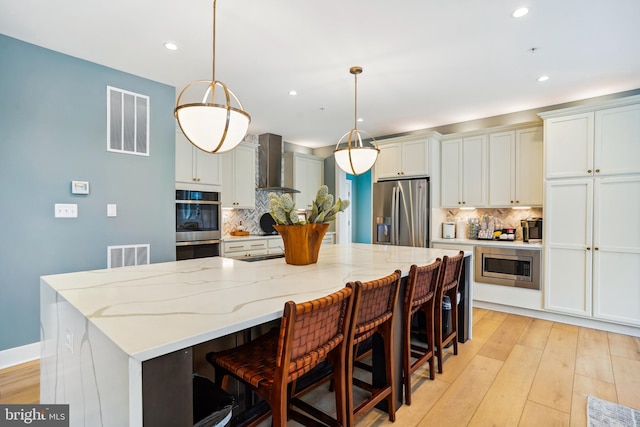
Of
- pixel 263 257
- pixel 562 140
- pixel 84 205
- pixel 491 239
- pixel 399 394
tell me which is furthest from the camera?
pixel 263 257

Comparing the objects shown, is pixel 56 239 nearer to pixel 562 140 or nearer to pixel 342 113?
pixel 342 113

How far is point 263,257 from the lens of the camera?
4645mm

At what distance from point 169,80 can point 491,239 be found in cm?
438

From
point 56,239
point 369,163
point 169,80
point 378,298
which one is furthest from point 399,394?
point 169,80

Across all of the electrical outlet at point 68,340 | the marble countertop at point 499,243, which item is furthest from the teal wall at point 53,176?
the marble countertop at point 499,243

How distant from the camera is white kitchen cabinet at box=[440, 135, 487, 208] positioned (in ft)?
14.0

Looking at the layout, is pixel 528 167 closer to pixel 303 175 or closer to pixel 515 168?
pixel 515 168

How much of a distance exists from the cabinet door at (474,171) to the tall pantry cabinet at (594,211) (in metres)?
0.76

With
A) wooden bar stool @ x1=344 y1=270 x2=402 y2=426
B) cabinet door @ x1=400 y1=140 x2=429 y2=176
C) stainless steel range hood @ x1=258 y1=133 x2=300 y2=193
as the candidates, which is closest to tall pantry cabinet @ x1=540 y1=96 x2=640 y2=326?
cabinet door @ x1=400 y1=140 x2=429 y2=176

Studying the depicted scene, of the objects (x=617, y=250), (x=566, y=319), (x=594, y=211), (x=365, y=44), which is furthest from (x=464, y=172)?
(x=365, y=44)

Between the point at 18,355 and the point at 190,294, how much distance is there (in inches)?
95.4

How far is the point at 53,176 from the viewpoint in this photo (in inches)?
106

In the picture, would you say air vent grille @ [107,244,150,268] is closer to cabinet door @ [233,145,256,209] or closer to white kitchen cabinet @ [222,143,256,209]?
white kitchen cabinet @ [222,143,256,209]
